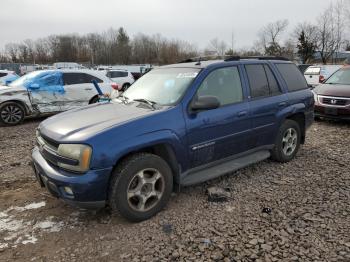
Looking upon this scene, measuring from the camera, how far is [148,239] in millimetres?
3445

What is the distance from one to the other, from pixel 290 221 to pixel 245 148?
135cm

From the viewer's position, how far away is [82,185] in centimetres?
330

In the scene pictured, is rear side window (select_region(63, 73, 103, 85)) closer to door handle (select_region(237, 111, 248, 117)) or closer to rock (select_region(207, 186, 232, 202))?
door handle (select_region(237, 111, 248, 117))

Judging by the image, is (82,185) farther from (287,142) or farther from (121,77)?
(121,77)

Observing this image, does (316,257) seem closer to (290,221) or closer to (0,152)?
(290,221)

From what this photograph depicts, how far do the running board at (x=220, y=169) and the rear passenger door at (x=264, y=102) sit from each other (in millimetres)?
181

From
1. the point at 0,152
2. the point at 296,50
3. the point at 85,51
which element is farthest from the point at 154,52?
the point at 0,152

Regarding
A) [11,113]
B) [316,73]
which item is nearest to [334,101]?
[11,113]

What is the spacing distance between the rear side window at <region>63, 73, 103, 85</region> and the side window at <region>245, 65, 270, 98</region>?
7.21 meters

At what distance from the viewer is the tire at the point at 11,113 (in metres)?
9.43

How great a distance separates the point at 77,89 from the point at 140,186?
7679 mm

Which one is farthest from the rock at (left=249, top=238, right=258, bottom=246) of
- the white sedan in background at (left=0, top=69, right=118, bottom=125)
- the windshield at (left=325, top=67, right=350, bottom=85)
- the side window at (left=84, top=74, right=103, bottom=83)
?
the side window at (left=84, top=74, right=103, bottom=83)

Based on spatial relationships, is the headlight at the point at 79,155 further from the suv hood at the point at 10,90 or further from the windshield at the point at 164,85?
the suv hood at the point at 10,90

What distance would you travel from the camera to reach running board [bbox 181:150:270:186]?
4121 mm
